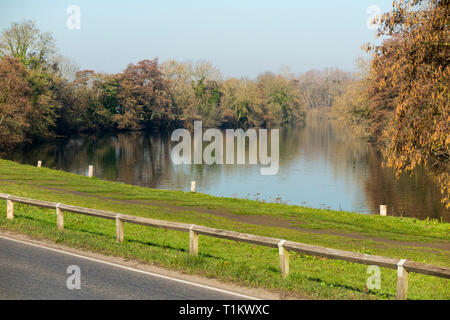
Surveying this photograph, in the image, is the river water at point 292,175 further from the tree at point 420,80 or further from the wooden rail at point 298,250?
the wooden rail at point 298,250

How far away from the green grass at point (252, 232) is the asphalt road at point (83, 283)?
104cm

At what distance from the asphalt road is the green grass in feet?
3.40

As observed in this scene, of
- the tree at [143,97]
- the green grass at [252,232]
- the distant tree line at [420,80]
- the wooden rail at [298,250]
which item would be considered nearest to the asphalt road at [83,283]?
the green grass at [252,232]

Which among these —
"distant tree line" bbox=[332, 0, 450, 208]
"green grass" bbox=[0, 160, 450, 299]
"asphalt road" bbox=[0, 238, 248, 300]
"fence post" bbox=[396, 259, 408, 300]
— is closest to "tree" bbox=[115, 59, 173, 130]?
"green grass" bbox=[0, 160, 450, 299]

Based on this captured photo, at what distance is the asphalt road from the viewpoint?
29.1ft

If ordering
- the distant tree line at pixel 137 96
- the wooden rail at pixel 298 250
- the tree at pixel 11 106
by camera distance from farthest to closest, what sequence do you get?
the distant tree line at pixel 137 96 → the tree at pixel 11 106 → the wooden rail at pixel 298 250

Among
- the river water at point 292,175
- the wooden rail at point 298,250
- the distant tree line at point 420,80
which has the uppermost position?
the distant tree line at point 420,80

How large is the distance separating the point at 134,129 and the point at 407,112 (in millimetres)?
98111

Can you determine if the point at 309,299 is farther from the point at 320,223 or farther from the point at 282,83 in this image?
the point at 282,83

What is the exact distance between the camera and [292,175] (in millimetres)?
47594

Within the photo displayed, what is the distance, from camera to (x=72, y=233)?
1434 centimetres

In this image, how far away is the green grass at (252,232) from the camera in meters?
10.5

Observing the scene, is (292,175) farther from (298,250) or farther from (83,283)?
(83,283)

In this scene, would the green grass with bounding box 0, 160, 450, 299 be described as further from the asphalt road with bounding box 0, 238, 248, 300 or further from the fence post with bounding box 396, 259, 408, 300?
the asphalt road with bounding box 0, 238, 248, 300
